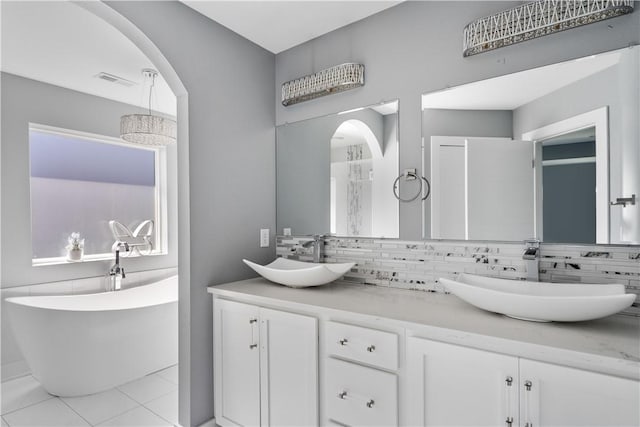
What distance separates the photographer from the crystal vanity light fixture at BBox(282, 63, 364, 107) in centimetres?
201

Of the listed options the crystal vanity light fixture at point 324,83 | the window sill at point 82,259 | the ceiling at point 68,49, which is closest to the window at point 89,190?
the window sill at point 82,259

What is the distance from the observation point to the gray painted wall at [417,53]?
1458 millimetres

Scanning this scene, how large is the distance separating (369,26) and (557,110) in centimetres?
114

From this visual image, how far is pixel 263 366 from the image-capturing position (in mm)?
1695

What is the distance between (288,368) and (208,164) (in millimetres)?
1226

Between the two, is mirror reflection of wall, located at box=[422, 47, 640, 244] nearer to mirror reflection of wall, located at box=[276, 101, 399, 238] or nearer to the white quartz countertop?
mirror reflection of wall, located at box=[276, 101, 399, 238]

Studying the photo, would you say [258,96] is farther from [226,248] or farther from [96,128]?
[96,128]

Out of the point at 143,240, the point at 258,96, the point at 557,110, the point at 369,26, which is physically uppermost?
the point at 369,26

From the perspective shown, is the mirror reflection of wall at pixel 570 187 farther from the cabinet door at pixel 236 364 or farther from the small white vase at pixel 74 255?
the small white vase at pixel 74 255

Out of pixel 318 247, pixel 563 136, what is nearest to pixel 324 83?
pixel 318 247

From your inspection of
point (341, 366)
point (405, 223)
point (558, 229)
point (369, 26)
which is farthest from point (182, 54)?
point (558, 229)

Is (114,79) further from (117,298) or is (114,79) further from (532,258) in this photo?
(532,258)

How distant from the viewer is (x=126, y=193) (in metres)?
3.68

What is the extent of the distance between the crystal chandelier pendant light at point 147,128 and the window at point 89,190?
3.19ft
